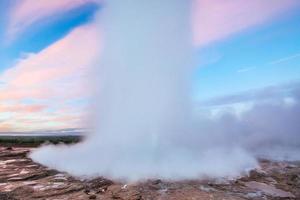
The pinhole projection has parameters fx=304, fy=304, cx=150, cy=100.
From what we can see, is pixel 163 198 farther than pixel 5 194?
No

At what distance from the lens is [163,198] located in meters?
10.8

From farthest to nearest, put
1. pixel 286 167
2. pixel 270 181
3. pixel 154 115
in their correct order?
pixel 154 115 → pixel 286 167 → pixel 270 181

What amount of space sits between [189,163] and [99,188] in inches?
210

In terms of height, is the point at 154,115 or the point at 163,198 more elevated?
the point at 154,115

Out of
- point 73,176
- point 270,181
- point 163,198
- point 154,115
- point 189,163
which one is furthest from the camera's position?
point 154,115

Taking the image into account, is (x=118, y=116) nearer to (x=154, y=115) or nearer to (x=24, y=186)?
(x=154, y=115)

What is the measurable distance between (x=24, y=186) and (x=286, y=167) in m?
13.5

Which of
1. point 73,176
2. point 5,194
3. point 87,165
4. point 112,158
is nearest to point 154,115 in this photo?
point 112,158

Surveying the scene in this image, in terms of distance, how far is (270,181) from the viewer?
536 inches

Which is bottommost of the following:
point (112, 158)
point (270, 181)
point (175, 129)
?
point (270, 181)

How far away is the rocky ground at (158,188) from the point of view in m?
11.1

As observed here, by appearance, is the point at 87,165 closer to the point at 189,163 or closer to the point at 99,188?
the point at 99,188

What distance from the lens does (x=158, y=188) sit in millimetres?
12016

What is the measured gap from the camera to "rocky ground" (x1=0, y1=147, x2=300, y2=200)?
36.6 feet
